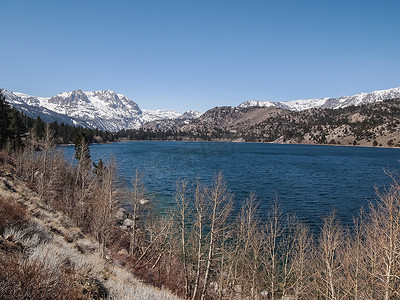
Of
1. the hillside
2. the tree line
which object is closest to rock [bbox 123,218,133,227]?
the tree line

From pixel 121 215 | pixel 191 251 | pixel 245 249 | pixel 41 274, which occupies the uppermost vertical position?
pixel 41 274

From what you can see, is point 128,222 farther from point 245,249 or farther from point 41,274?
point 41,274

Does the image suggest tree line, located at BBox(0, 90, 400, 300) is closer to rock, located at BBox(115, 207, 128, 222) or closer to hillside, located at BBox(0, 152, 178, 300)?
rock, located at BBox(115, 207, 128, 222)

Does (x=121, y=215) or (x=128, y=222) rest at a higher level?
(x=121, y=215)

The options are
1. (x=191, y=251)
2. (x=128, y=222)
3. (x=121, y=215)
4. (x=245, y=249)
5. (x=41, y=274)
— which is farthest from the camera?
(x=121, y=215)

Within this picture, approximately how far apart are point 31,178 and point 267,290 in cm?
4925

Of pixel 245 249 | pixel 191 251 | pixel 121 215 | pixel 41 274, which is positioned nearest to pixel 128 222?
pixel 121 215

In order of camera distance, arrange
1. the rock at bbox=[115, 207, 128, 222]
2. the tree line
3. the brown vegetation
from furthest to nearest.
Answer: the rock at bbox=[115, 207, 128, 222] → the tree line → the brown vegetation

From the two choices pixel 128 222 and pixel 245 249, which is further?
pixel 128 222

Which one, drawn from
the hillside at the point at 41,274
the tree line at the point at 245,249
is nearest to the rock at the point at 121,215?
the tree line at the point at 245,249

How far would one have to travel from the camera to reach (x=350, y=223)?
37.2m

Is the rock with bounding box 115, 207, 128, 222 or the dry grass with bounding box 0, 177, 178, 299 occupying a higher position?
the dry grass with bounding box 0, 177, 178, 299

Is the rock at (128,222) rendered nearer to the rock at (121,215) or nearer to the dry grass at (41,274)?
the rock at (121,215)

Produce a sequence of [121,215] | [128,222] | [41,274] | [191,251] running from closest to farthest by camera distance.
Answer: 1. [41,274]
2. [191,251]
3. [128,222]
4. [121,215]
